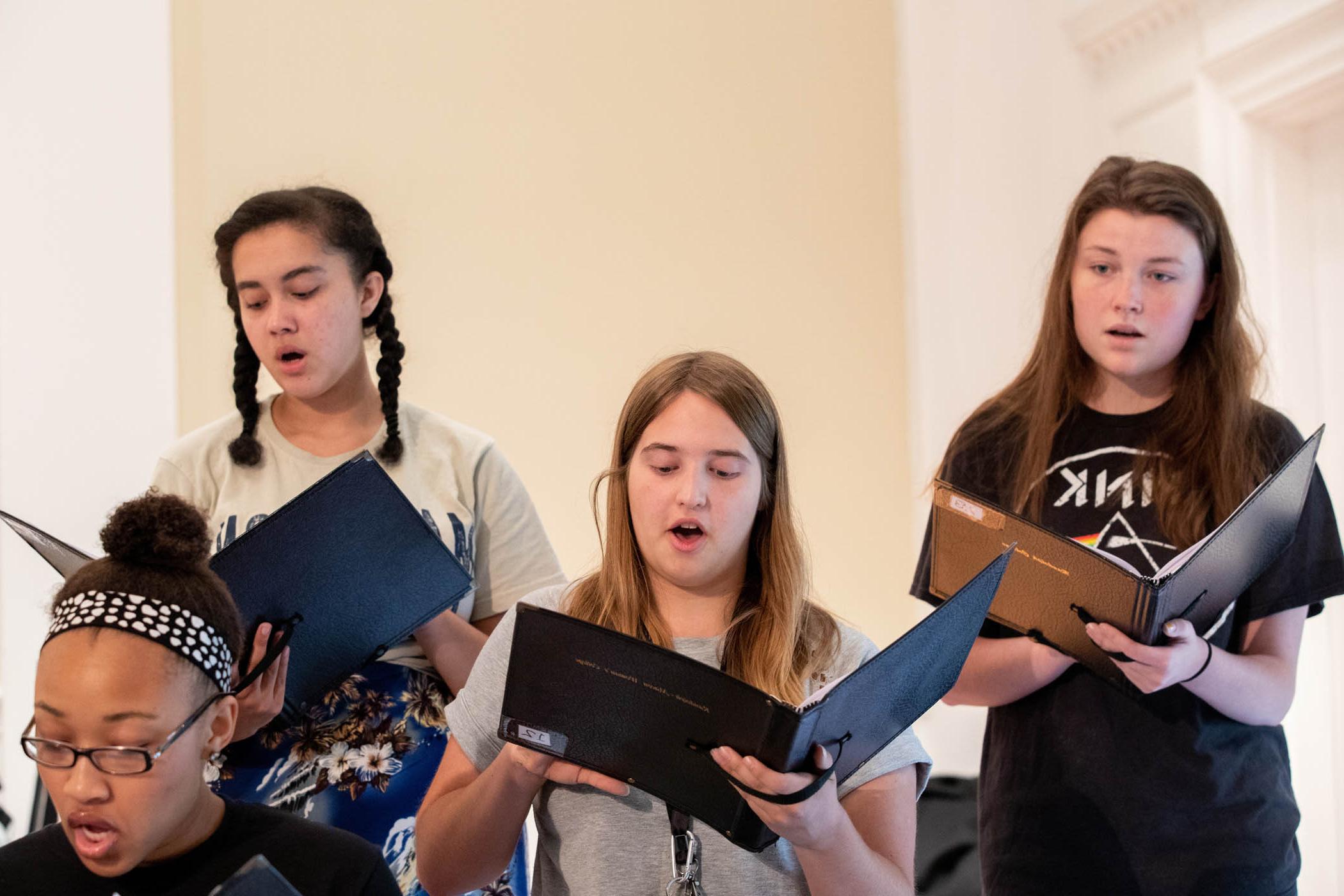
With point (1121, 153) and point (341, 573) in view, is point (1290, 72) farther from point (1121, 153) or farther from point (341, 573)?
point (341, 573)

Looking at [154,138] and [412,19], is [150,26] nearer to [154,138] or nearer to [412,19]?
[154,138]

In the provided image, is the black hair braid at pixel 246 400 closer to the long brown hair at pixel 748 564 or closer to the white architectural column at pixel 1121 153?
the long brown hair at pixel 748 564

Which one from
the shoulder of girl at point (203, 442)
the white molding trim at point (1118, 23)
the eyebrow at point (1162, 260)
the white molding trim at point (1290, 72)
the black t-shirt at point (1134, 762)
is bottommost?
the black t-shirt at point (1134, 762)

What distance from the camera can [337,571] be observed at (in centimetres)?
164

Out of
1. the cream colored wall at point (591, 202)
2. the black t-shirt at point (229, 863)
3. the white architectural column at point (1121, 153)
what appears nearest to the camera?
the black t-shirt at point (229, 863)

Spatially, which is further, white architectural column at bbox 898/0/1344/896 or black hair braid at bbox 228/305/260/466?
white architectural column at bbox 898/0/1344/896

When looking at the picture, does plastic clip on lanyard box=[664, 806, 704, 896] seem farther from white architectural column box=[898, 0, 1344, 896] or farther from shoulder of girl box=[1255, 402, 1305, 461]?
white architectural column box=[898, 0, 1344, 896]

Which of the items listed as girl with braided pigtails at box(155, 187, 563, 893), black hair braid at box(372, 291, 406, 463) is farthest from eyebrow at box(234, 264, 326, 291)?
black hair braid at box(372, 291, 406, 463)

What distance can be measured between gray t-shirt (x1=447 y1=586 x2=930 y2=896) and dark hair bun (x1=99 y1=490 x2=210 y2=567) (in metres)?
0.37

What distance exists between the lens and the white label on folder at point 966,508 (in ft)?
5.43

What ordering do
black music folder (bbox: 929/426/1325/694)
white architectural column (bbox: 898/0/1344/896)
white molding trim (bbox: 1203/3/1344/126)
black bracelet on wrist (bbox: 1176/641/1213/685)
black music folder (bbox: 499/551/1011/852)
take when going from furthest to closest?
white architectural column (bbox: 898/0/1344/896) < white molding trim (bbox: 1203/3/1344/126) < black bracelet on wrist (bbox: 1176/641/1213/685) < black music folder (bbox: 929/426/1325/694) < black music folder (bbox: 499/551/1011/852)

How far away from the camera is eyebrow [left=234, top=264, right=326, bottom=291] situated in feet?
6.27

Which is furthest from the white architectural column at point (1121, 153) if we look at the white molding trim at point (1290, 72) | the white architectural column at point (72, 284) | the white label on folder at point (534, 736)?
the white architectural column at point (72, 284)

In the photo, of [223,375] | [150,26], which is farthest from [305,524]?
[150,26]
